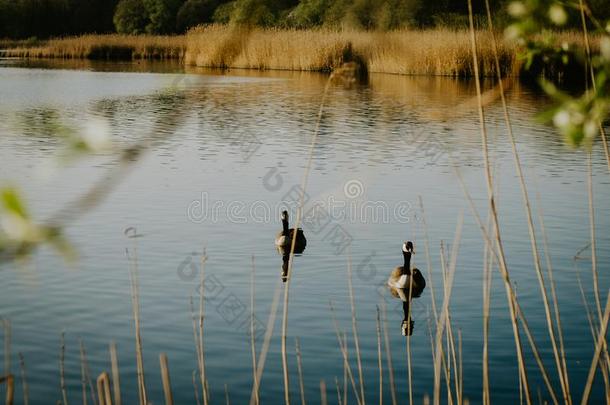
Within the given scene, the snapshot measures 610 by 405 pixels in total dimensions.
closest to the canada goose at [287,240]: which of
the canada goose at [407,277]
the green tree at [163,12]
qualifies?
the canada goose at [407,277]

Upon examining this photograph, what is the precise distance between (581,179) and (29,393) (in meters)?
8.20

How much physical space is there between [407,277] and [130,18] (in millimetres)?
39759

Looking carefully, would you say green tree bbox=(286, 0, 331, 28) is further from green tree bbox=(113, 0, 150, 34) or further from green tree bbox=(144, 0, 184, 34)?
green tree bbox=(113, 0, 150, 34)

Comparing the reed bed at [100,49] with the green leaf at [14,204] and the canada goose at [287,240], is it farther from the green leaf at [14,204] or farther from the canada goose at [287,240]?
the green leaf at [14,204]

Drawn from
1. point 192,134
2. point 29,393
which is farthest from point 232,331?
point 192,134

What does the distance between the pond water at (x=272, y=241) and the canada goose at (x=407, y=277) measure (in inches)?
4.3

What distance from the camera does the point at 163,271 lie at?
716 centimetres

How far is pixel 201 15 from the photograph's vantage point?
27.1 m

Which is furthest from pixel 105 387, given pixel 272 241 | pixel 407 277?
pixel 272 241

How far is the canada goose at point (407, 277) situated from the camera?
6.78m

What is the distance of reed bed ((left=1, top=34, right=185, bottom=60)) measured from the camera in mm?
40562

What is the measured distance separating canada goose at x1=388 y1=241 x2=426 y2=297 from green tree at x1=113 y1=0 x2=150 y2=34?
36.5 m

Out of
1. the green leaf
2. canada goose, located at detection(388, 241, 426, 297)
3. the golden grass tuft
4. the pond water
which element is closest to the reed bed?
the golden grass tuft

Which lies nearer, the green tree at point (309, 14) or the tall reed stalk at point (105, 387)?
the tall reed stalk at point (105, 387)
